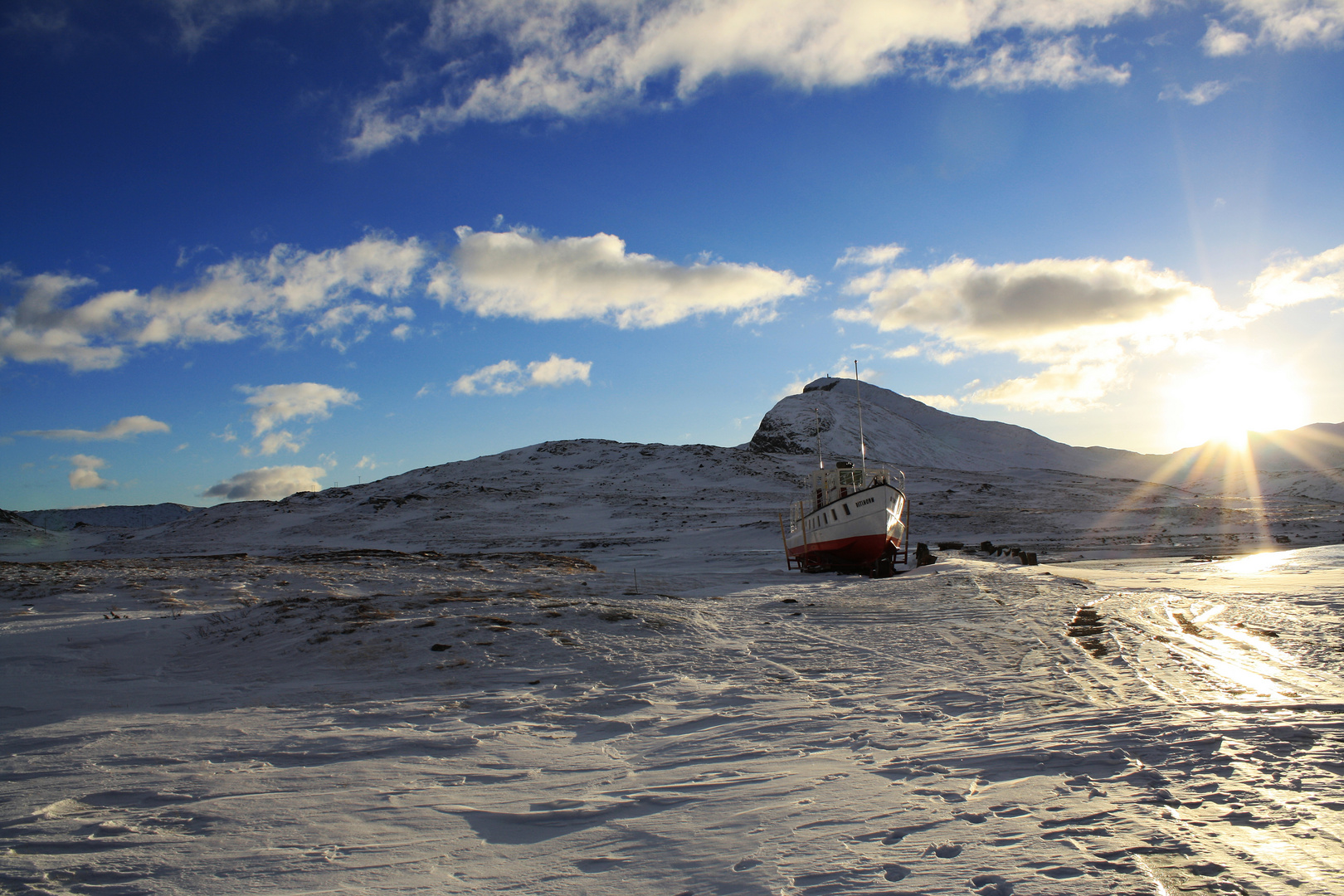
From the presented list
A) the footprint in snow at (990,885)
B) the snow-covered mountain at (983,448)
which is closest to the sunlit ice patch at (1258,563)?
the footprint in snow at (990,885)

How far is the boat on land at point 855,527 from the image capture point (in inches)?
1131

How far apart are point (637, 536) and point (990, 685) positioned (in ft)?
149

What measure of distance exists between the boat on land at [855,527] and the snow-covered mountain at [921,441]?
254 ft

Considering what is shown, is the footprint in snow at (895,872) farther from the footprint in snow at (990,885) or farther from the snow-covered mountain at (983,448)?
the snow-covered mountain at (983,448)

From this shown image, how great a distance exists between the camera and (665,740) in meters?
6.19

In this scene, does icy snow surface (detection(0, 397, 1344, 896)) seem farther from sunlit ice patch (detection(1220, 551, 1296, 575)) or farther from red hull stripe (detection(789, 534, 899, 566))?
red hull stripe (detection(789, 534, 899, 566))

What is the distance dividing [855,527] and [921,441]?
367 ft

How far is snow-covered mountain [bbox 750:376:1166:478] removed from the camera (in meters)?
122

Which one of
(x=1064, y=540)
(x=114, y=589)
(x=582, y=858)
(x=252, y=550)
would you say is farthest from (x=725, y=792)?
(x=252, y=550)

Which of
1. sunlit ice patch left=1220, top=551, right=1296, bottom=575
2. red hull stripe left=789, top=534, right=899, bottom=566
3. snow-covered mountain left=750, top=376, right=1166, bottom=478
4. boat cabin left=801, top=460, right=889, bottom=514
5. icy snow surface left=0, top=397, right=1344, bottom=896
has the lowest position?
sunlit ice patch left=1220, top=551, right=1296, bottom=575

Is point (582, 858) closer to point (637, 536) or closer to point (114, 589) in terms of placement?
point (114, 589)

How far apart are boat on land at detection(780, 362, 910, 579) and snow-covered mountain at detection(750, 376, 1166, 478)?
254 ft

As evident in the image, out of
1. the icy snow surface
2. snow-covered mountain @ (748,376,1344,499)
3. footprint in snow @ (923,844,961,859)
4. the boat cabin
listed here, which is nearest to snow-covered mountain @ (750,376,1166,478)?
snow-covered mountain @ (748,376,1344,499)

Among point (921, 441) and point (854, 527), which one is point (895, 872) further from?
point (921, 441)
